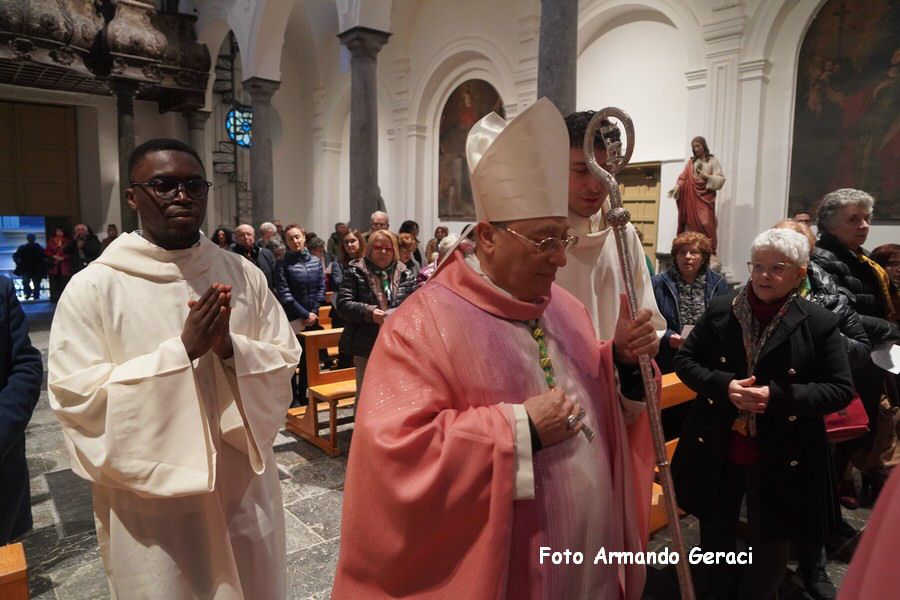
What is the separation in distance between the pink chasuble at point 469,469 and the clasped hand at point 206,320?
0.58 meters

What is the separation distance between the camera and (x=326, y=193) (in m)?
19.1

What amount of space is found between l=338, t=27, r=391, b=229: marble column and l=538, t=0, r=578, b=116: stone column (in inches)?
163

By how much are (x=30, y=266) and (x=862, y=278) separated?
1599cm

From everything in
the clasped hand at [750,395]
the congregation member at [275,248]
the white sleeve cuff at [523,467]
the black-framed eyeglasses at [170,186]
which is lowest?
the clasped hand at [750,395]

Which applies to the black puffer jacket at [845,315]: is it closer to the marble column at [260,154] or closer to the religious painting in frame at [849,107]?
the religious painting in frame at [849,107]

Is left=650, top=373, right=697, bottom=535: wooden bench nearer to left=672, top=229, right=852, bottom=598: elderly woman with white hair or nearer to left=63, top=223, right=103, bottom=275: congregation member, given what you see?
left=672, top=229, right=852, bottom=598: elderly woman with white hair

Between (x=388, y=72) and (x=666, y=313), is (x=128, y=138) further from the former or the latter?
(x=666, y=313)

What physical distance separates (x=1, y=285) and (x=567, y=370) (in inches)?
74.6

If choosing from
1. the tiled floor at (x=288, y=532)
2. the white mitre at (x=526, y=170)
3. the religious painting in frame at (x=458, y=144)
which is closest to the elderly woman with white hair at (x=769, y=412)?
the tiled floor at (x=288, y=532)

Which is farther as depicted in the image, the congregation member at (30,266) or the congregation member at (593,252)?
the congregation member at (30,266)

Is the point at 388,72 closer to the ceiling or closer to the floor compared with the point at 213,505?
closer to the ceiling

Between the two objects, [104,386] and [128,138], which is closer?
[104,386]

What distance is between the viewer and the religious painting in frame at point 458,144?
45.9ft

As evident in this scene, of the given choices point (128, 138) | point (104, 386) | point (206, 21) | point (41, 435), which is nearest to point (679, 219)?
point (41, 435)
